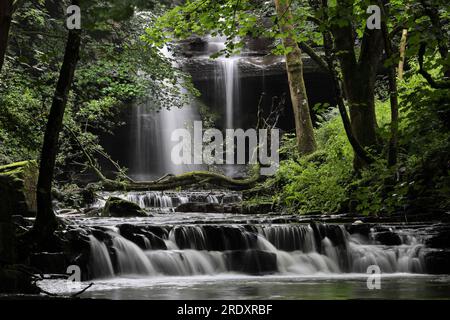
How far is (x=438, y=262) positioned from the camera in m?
9.73

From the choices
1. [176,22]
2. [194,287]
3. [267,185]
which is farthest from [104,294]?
[267,185]

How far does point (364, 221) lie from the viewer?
1176 centimetres

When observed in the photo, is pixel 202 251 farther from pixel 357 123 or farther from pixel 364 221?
pixel 357 123

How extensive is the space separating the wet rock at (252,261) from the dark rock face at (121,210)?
17.3ft

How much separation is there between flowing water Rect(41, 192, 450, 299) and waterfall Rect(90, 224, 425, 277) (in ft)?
0.06

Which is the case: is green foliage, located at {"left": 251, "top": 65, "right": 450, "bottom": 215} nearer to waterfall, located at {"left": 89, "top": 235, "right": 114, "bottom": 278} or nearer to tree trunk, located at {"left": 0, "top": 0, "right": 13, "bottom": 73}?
tree trunk, located at {"left": 0, "top": 0, "right": 13, "bottom": 73}

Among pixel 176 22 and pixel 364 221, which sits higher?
pixel 176 22

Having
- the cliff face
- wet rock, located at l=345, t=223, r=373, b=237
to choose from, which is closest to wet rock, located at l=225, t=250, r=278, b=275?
wet rock, located at l=345, t=223, r=373, b=237

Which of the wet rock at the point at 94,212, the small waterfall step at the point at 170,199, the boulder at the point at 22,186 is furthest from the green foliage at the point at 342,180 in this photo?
the boulder at the point at 22,186

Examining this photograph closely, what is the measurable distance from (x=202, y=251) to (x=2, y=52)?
19.7 feet

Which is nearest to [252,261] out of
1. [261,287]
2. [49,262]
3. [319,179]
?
[261,287]

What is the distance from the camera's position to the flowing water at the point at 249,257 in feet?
29.5

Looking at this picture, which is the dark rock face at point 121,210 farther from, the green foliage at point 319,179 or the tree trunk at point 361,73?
the tree trunk at point 361,73

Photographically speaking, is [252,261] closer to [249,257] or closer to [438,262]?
[249,257]
